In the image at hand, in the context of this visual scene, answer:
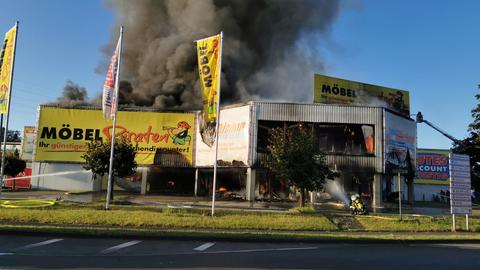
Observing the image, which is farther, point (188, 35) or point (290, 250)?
point (188, 35)

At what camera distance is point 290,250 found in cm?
1059

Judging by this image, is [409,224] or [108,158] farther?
[108,158]

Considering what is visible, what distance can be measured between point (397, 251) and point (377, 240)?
172 centimetres

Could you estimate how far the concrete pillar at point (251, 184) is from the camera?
91.1 feet

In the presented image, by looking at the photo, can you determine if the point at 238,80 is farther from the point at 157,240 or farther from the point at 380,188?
the point at 157,240

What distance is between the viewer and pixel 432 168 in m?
48.2

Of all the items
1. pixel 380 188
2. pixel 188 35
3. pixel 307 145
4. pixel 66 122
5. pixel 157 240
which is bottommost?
pixel 157 240

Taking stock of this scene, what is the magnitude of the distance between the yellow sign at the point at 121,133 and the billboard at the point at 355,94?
10332 millimetres

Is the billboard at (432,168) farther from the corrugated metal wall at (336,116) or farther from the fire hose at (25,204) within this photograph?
the fire hose at (25,204)

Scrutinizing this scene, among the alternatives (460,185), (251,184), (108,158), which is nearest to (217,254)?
(460,185)

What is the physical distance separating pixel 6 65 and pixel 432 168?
142 feet

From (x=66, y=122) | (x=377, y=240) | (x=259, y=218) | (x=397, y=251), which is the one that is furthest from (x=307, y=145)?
(x=66, y=122)

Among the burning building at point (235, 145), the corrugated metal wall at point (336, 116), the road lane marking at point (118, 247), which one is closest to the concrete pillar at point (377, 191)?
the burning building at point (235, 145)

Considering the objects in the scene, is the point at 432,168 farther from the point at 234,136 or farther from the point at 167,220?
the point at 167,220
